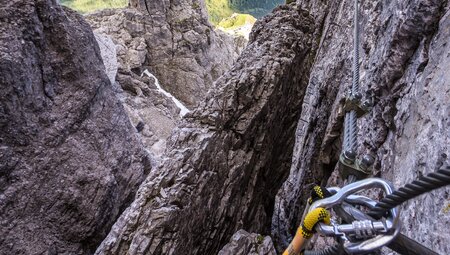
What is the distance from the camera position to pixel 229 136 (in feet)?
27.7

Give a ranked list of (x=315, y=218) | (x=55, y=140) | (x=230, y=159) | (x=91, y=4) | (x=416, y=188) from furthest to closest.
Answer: (x=91, y=4), (x=55, y=140), (x=230, y=159), (x=315, y=218), (x=416, y=188)

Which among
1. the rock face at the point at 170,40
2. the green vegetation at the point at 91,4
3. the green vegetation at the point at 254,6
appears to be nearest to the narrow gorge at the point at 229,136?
the rock face at the point at 170,40

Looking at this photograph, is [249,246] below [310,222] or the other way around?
below

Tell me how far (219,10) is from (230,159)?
376ft

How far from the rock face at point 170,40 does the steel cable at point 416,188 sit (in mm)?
46792

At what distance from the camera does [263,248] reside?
22.2 ft

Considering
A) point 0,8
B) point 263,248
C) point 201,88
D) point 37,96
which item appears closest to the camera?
point 263,248

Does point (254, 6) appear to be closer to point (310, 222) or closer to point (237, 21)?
point (237, 21)

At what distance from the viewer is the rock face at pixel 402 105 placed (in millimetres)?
3297

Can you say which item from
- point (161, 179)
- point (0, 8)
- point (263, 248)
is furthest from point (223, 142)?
point (0, 8)

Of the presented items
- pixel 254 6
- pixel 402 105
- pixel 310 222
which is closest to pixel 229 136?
pixel 402 105

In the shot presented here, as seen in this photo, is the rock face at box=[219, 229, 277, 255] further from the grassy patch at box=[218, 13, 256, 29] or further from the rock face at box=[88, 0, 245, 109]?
the grassy patch at box=[218, 13, 256, 29]

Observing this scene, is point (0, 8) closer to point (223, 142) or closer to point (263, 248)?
point (223, 142)

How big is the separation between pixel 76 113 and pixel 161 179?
7.22 meters
